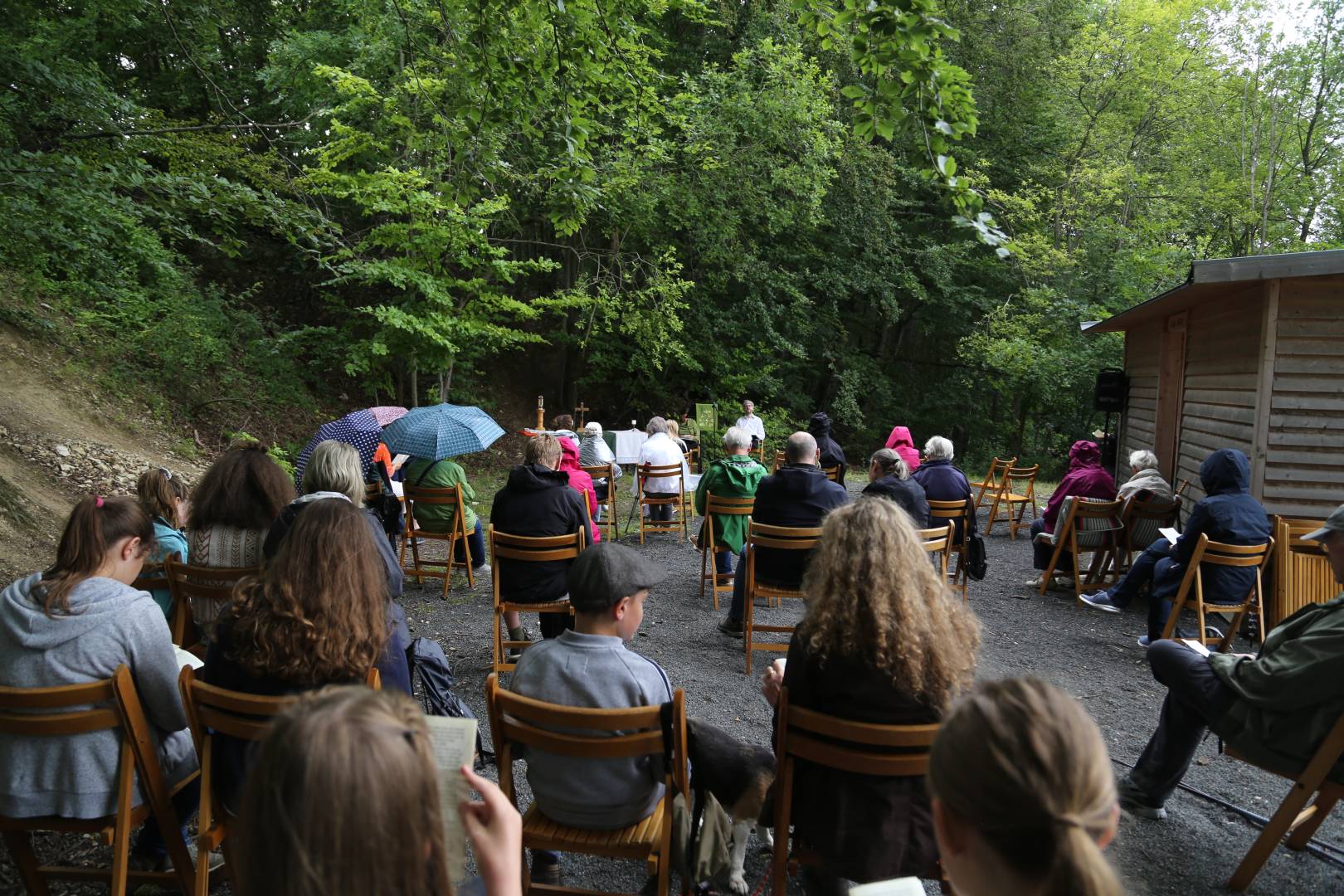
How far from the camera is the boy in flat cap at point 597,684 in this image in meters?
2.26

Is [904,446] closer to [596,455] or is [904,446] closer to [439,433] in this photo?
[596,455]

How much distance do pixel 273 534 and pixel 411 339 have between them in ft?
27.9

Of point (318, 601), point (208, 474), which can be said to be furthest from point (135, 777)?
point (208, 474)

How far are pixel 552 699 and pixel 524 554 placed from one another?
2182mm

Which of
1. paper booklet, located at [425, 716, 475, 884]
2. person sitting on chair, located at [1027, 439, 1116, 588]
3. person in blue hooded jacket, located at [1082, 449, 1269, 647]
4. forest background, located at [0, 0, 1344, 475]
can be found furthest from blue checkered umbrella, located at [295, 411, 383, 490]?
person in blue hooded jacket, located at [1082, 449, 1269, 647]

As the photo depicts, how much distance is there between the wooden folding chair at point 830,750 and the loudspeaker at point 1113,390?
36.0ft

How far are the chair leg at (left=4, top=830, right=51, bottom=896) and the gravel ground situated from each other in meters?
0.39

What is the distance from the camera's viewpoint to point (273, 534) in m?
3.23

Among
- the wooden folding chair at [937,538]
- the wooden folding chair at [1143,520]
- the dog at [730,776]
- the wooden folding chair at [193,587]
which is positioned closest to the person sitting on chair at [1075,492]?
the wooden folding chair at [1143,520]

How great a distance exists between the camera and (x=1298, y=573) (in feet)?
16.2

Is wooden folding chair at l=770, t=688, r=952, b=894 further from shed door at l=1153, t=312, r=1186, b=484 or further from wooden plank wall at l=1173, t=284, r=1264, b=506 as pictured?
shed door at l=1153, t=312, r=1186, b=484

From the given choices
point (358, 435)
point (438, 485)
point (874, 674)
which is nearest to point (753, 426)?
point (358, 435)

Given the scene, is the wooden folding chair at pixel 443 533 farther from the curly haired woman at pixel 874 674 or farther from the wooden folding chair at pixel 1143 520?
the wooden folding chair at pixel 1143 520

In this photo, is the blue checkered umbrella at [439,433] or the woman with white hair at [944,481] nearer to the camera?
the blue checkered umbrella at [439,433]
